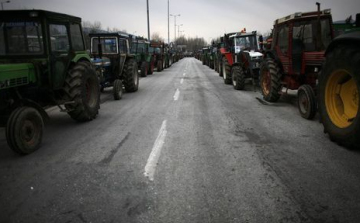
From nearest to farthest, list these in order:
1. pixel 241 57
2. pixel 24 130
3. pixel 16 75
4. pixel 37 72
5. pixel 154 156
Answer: pixel 154 156, pixel 24 130, pixel 16 75, pixel 37 72, pixel 241 57

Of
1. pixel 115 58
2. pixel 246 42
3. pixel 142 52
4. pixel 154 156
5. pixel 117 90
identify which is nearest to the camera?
pixel 154 156

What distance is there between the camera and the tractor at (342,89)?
15.2 ft

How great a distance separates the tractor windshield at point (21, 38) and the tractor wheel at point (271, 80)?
613 centimetres

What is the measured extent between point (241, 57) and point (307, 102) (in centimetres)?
639

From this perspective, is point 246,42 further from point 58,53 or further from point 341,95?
point 58,53

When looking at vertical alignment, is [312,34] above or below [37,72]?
above

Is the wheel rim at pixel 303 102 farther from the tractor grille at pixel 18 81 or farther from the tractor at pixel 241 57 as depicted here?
the tractor grille at pixel 18 81

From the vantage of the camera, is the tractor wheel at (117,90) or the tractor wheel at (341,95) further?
the tractor wheel at (117,90)

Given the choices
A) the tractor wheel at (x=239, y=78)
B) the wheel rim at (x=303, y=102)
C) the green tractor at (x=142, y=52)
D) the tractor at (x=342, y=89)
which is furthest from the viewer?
the green tractor at (x=142, y=52)

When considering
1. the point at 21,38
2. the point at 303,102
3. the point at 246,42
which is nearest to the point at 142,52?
the point at 246,42

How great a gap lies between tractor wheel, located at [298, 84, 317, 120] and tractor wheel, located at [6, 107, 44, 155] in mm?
5652

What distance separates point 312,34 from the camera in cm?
787

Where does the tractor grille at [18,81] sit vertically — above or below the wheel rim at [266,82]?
above

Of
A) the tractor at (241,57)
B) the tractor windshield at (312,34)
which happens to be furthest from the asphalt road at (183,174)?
the tractor at (241,57)
